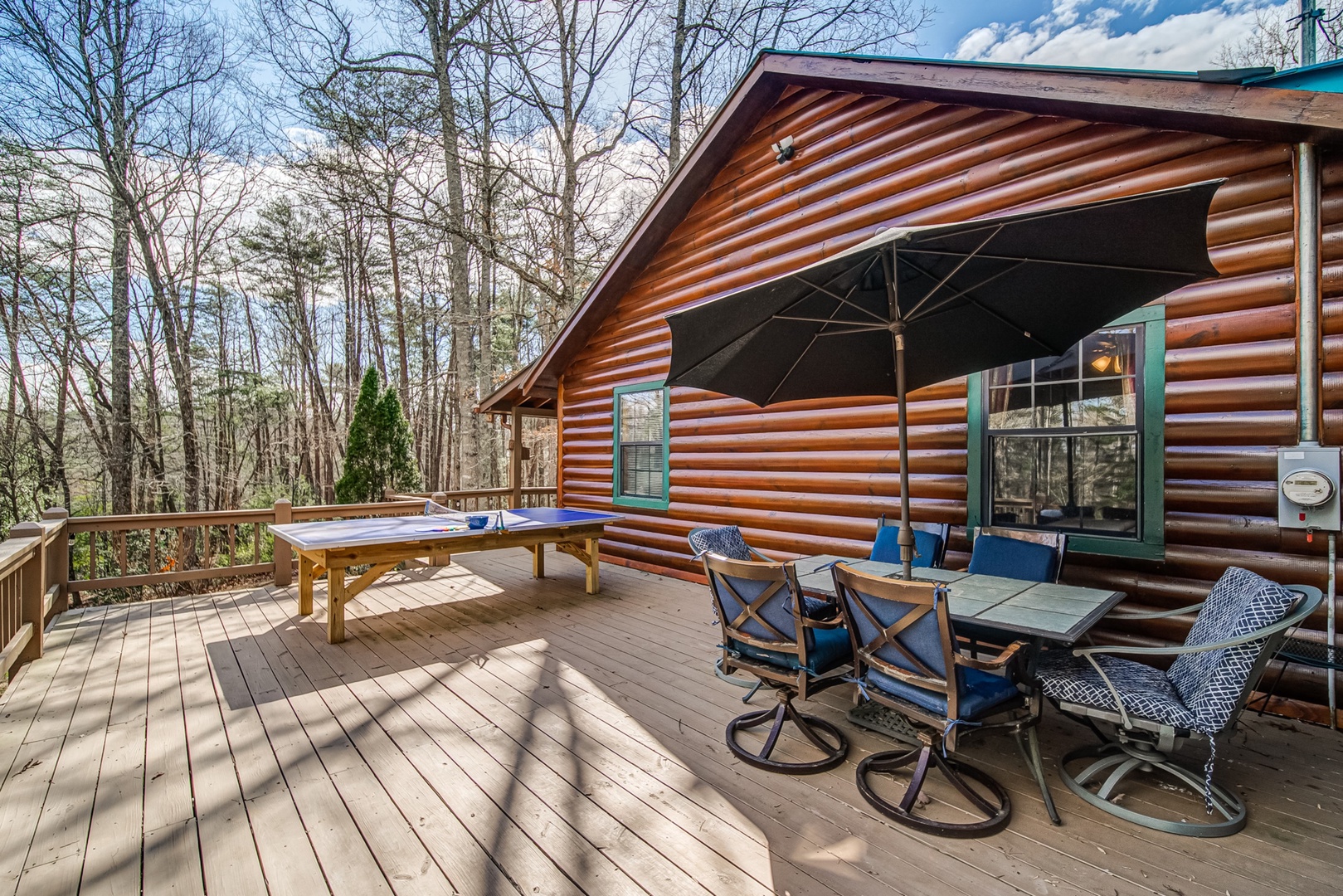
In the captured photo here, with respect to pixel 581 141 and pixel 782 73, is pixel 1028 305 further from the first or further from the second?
pixel 581 141

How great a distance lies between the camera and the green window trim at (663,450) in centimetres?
651

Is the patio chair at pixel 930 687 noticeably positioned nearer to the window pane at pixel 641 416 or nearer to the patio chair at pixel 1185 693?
the patio chair at pixel 1185 693

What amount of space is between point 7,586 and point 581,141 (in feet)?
38.3

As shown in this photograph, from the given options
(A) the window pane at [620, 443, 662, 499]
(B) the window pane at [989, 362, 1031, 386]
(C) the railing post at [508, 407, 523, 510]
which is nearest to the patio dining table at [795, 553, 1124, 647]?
(B) the window pane at [989, 362, 1031, 386]

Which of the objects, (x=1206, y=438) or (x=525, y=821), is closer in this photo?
(x=525, y=821)

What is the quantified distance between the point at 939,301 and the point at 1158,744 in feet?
7.21

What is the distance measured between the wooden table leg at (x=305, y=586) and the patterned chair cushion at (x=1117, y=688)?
17.7 ft

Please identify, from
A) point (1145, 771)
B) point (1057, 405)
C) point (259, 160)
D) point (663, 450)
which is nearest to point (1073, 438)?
point (1057, 405)

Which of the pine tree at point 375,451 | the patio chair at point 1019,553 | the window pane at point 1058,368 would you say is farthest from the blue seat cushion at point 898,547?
the pine tree at point 375,451

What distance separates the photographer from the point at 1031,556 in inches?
132

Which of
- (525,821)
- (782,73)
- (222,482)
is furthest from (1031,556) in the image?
(222,482)

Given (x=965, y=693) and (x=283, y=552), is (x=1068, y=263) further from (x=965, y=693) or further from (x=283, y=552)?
(x=283, y=552)

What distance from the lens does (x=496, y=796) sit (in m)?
2.31

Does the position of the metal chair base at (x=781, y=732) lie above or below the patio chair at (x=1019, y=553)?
below
